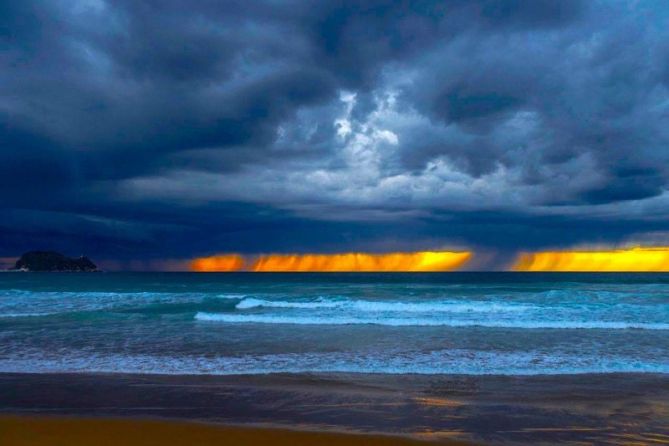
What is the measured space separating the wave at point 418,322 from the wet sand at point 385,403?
9444 mm

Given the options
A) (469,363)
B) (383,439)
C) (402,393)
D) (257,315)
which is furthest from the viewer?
(257,315)

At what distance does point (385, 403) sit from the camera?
8617 mm

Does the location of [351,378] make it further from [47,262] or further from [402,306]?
[47,262]

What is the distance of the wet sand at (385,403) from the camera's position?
7207 millimetres

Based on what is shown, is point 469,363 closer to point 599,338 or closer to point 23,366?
point 599,338

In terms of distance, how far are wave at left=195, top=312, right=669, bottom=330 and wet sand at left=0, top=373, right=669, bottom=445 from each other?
944 cm

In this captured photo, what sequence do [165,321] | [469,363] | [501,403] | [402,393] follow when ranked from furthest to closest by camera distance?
[165,321] < [469,363] < [402,393] < [501,403]

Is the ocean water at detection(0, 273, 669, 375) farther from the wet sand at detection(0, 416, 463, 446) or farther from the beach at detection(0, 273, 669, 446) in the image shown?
the wet sand at detection(0, 416, 463, 446)

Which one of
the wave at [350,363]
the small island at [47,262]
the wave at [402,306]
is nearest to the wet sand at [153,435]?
the wave at [350,363]

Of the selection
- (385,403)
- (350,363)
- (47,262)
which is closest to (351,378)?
(350,363)

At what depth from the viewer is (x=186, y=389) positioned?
9.68 meters

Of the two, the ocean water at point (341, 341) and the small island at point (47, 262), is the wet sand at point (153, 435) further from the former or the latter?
the small island at point (47, 262)

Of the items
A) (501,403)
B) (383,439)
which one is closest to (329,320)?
(501,403)

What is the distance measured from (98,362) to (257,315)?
12.2 meters
